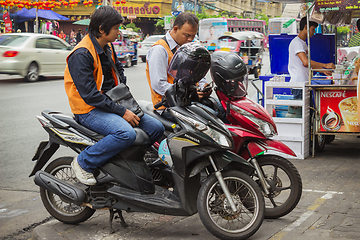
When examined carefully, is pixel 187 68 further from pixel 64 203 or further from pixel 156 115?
Result: pixel 64 203

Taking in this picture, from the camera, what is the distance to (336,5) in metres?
5.85

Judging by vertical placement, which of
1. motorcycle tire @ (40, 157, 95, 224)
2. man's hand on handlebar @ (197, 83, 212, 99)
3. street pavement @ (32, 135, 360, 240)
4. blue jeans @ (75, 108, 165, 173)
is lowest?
street pavement @ (32, 135, 360, 240)

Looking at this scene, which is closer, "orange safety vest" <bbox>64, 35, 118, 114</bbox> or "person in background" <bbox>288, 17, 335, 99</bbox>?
"orange safety vest" <bbox>64, 35, 118, 114</bbox>

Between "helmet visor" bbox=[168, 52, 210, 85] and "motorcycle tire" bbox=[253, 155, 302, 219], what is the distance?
0.94m

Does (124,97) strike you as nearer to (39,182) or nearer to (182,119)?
(182,119)

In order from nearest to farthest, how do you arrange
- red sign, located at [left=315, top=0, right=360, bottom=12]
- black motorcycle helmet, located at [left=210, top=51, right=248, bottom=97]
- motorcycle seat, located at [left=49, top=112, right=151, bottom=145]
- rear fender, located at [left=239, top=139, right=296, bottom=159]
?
motorcycle seat, located at [left=49, top=112, right=151, bottom=145]
rear fender, located at [left=239, top=139, right=296, bottom=159]
black motorcycle helmet, located at [left=210, top=51, right=248, bottom=97]
red sign, located at [left=315, top=0, right=360, bottom=12]

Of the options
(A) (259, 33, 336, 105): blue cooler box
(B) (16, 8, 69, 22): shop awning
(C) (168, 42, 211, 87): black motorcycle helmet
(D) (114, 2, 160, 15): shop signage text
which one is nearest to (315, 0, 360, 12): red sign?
(A) (259, 33, 336, 105): blue cooler box

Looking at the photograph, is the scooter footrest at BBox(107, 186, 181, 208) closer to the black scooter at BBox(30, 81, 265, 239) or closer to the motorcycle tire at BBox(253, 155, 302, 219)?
the black scooter at BBox(30, 81, 265, 239)

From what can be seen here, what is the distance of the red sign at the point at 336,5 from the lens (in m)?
5.73

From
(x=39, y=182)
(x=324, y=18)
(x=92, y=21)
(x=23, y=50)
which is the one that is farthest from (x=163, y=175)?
(x=23, y=50)

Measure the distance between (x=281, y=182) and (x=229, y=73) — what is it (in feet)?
3.50

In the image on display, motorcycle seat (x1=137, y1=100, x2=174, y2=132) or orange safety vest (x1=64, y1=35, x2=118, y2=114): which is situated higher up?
orange safety vest (x1=64, y1=35, x2=118, y2=114)

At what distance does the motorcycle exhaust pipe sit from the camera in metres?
3.57

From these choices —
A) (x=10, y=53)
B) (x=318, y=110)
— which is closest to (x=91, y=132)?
(x=318, y=110)
